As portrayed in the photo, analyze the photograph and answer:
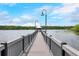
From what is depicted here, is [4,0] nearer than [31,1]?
Yes

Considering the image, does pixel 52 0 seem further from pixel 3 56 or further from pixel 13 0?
pixel 3 56

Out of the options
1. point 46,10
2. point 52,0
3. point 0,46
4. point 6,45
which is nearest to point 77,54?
point 0,46

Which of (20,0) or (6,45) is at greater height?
(20,0)

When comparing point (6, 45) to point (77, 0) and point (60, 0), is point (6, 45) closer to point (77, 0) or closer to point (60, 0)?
point (60, 0)

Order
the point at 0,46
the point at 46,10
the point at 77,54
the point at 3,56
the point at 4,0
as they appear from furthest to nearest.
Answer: the point at 46,10 < the point at 4,0 < the point at 3,56 < the point at 0,46 < the point at 77,54

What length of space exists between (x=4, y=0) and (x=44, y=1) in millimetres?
1163

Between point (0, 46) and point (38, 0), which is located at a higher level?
point (38, 0)

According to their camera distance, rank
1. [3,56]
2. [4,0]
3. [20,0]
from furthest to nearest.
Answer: [20,0]
[4,0]
[3,56]

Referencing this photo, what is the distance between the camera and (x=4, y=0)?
6.25 meters

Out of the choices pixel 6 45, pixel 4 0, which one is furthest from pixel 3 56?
pixel 4 0

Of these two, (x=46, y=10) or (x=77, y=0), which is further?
(x=46, y=10)

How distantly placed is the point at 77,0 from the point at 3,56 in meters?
2.73

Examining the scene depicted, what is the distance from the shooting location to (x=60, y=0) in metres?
6.50

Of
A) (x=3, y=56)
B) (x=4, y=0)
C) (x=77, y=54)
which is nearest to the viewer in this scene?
(x=77, y=54)
